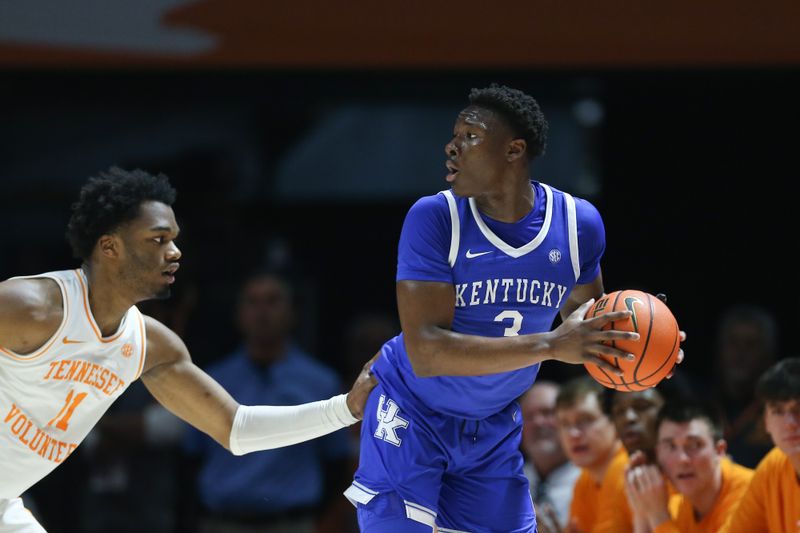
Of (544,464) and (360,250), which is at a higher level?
(360,250)

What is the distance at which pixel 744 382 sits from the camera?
6504 millimetres

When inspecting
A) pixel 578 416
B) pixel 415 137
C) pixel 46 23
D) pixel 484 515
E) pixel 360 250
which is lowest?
pixel 484 515

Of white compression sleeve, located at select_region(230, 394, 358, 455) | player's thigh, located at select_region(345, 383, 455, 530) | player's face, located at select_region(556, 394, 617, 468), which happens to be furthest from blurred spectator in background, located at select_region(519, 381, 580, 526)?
player's thigh, located at select_region(345, 383, 455, 530)

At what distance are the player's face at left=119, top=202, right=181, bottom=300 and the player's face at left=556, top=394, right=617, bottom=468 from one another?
1969 millimetres

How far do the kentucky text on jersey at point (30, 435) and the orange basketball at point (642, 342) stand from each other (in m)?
1.87

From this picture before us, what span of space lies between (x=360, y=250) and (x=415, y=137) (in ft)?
2.51

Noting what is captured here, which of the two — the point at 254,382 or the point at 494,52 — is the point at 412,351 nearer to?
the point at 254,382

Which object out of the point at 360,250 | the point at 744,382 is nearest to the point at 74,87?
the point at 360,250

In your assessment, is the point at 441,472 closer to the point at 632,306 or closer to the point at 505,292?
the point at 505,292

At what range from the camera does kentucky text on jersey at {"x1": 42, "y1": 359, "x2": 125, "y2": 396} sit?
14.4 feet

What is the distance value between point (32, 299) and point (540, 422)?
2.89 metres

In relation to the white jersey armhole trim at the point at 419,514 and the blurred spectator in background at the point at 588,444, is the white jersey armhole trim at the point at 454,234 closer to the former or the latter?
the white jersey armhole trim at the point at 419,514

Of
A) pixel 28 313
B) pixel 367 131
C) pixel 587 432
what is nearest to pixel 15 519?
pixel 28 313

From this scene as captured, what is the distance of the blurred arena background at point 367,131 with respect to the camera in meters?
7.12
